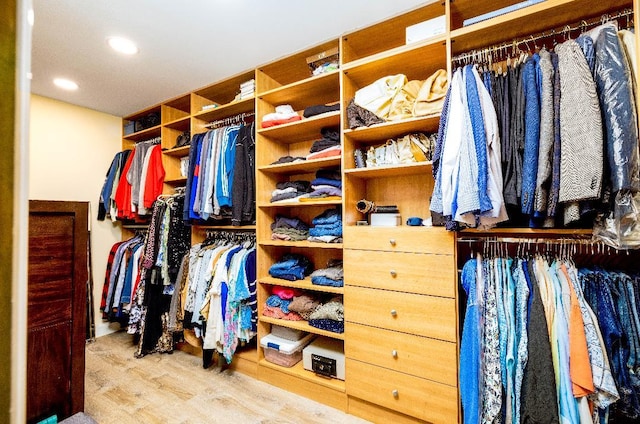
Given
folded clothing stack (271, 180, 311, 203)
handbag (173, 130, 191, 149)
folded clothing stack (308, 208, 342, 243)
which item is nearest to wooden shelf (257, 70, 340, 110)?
folded clothing stack (271, 180, 311, 203)

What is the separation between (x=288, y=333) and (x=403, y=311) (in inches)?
36.3

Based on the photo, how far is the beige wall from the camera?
2.63 m

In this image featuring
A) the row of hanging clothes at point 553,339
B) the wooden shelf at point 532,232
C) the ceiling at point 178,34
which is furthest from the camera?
the ceiling at point 178,34

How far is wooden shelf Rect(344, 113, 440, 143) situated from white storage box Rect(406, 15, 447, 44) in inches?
17.6

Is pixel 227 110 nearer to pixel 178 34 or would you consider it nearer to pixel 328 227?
pixel 178 34

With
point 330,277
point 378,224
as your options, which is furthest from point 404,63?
point 330,277

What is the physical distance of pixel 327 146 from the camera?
1.94 meters

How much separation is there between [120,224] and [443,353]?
344 cm

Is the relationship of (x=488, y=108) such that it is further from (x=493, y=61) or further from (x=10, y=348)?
(x=10, y=348)

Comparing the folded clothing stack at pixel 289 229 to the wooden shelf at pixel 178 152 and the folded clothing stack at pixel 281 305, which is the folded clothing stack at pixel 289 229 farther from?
the wooden shelf at pixel 178 152

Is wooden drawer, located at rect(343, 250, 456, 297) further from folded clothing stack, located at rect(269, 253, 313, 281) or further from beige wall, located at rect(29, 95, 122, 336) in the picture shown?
beige wall, located at rect(29, 95, 122, 336)

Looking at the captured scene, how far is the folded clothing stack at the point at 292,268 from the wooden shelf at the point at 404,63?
1.33 meters

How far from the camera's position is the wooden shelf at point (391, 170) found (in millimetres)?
1608

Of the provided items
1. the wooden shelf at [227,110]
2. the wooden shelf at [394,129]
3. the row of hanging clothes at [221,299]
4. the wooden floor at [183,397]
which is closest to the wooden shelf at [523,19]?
the wooden shelf at [394,129]
